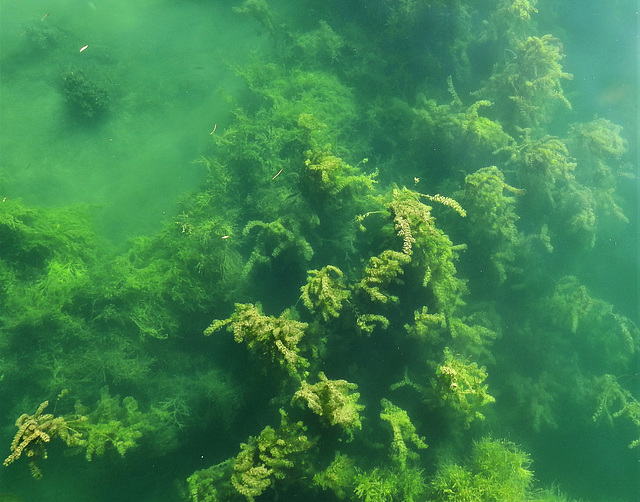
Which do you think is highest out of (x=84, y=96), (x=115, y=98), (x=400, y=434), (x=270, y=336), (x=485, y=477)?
(x=115, y=98)

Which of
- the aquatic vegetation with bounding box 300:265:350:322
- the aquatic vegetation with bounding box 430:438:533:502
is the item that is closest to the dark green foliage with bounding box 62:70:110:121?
the aquatic vegetation with bounding box 300:265:350:322

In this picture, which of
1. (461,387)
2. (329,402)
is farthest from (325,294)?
(461,387)

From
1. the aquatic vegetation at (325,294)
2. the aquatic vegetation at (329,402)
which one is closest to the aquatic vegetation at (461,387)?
the aquatic vegetation at (329,402)

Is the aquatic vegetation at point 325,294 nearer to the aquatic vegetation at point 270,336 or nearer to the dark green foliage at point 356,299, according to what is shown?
the dark green foliage at point 356,299

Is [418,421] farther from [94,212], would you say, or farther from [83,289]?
[94,212]

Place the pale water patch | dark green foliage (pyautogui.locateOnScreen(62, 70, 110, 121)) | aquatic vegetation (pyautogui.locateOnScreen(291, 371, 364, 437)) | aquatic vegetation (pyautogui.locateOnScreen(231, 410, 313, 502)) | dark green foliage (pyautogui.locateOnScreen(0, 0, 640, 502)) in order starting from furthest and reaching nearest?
dark green foliage (pyautogui.locateOnScreen(62, 70, 110, 121)) < the pale water patch < dark green foliage (pyautogui.locateOnScreen(0, 0, 640, 502)) < aquatic vegetation (pyautogui.locateOnScreen(291, 371, 364, 437)) < aquatic vegetation (pyautogui.locateOnScreen(231, 410, 313, 502))

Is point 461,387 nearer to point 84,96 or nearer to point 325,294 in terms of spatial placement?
point 325,294

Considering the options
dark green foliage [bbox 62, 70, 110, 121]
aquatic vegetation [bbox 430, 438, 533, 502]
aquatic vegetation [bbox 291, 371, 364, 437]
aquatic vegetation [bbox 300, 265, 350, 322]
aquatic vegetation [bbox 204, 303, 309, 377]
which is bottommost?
aquatic vegetation [bbox 430, 438, 533, 502]

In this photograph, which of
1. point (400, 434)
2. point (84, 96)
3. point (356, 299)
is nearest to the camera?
point (400, 434)

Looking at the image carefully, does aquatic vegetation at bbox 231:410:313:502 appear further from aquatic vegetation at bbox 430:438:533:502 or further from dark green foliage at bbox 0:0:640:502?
aquatic vegetation at bbox 430:438:533:502

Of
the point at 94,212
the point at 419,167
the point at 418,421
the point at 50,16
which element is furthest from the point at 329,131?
the point at 50,16
